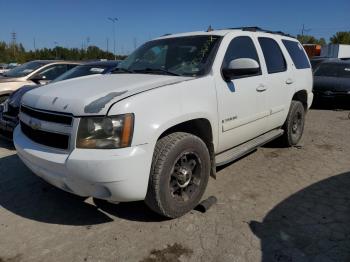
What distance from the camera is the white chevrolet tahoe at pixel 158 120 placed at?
3025 millimetres

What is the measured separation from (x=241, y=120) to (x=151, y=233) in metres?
1.75

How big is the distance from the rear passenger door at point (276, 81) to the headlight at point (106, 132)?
8.21 feet

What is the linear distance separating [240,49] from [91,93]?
211 cm

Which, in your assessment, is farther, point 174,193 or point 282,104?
point 282,104

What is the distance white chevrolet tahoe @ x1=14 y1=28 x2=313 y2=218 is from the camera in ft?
9.93

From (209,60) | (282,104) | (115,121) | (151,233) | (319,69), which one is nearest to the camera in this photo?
(115,121)

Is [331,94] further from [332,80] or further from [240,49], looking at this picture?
[240,49]

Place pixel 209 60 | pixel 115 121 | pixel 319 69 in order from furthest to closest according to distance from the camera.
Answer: pixel 319 69
pixel 209 60
pixel 115 121

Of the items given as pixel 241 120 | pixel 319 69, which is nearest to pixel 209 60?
pixel 241 120

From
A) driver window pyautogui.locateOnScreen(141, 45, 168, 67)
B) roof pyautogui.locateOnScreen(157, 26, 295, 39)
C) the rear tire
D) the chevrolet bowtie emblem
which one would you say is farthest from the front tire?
the rear tire

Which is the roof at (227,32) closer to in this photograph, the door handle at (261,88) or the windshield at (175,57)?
the windshield at (175,57)

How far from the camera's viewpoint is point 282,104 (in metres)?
5.46

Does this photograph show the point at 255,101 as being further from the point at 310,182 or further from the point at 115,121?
the point at 115,121

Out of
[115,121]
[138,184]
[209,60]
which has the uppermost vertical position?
[209,60]
